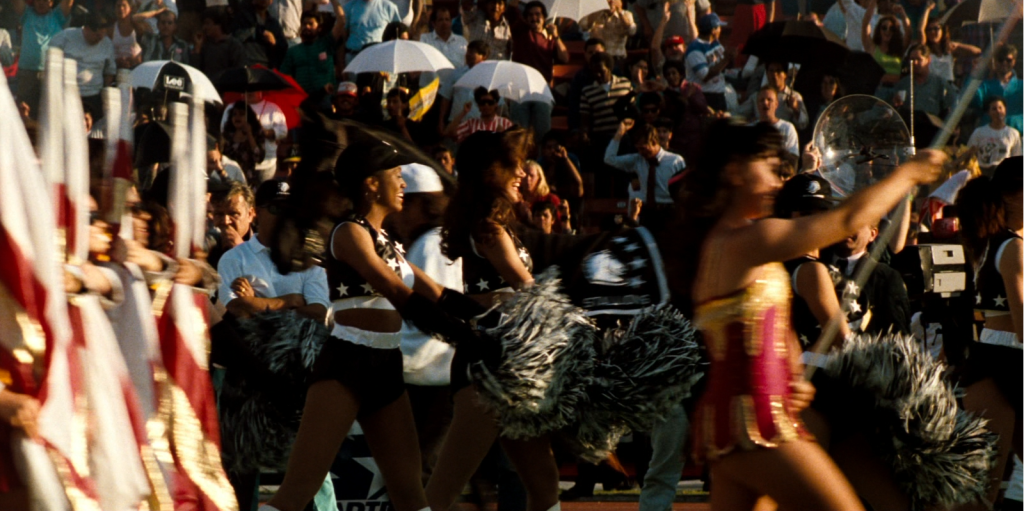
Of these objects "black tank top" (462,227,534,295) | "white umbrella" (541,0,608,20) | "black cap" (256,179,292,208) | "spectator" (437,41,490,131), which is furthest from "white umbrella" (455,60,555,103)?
"black tank top" (462,227,534,295)

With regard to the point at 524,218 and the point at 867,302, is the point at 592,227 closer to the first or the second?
the point at 524,218

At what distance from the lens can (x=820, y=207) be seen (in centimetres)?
538

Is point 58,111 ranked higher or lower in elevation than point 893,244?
higher

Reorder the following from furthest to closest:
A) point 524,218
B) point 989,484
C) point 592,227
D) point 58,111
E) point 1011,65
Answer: point 1011,65, point 592,227, point 524,218, point 989,484, point 58,111

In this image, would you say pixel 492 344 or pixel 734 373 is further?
pixel 492 344

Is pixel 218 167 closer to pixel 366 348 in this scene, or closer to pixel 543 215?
pixel 543 215

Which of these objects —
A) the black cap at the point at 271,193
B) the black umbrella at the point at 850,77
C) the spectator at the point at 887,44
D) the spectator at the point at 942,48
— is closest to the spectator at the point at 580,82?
the black umbrella at the point at 850,77

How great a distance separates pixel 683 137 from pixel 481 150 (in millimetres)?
5938

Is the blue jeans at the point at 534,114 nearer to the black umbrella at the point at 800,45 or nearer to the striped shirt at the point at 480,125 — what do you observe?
the striped shirt at the point at 480,125

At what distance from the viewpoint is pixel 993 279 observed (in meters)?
5.60

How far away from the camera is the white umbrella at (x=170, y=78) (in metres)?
9.95

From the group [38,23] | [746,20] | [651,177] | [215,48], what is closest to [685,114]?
[651,177]

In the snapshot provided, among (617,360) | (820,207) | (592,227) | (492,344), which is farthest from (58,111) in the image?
(592,227)

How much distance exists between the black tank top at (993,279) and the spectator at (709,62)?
20.4 ft
